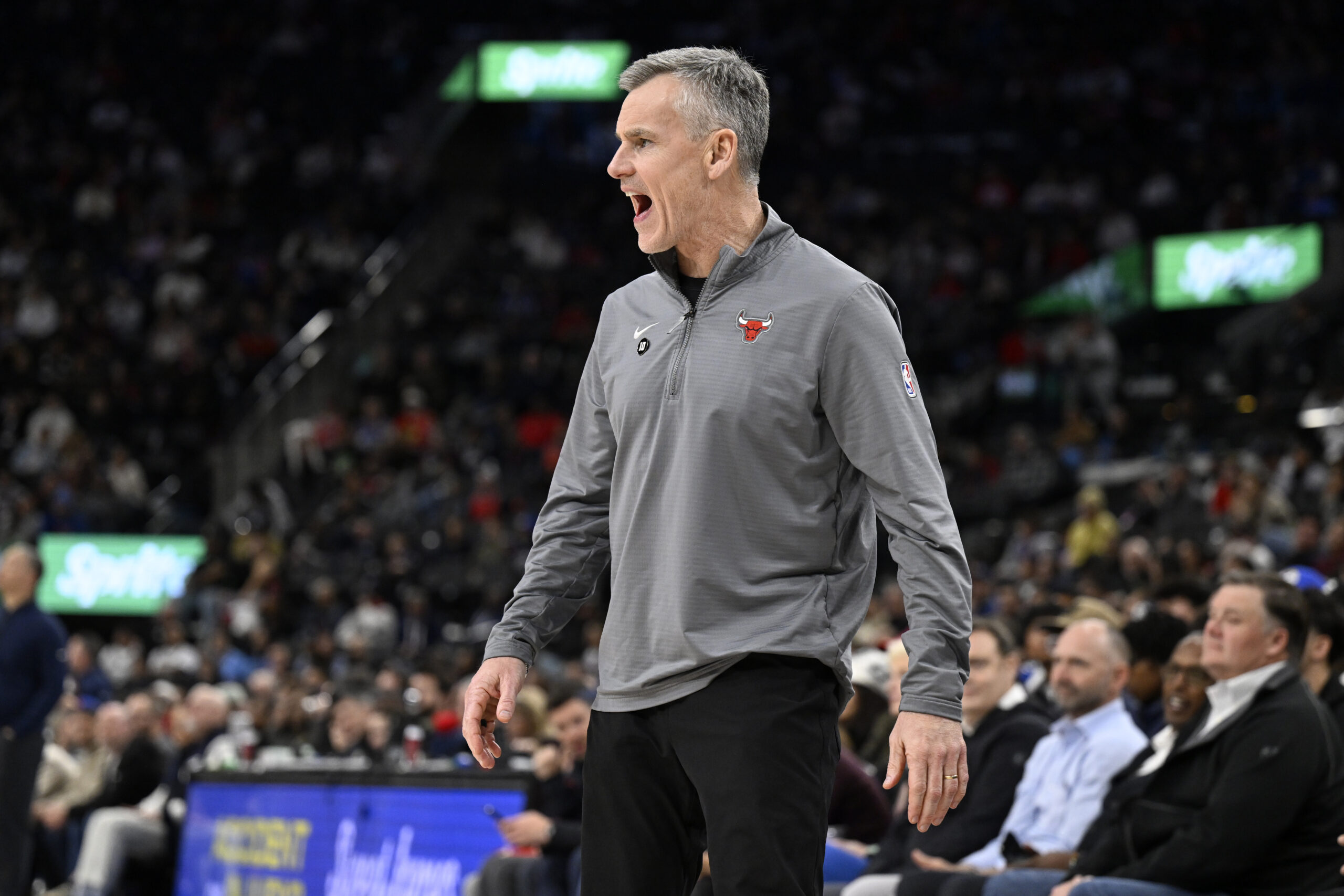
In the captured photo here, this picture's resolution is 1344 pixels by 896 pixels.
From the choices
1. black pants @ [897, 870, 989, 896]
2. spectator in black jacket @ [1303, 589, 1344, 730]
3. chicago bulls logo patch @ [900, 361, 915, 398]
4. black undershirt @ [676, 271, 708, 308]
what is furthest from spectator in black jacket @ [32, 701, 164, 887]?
chicago bulls logo patch @ [900, 361, 915, 398]

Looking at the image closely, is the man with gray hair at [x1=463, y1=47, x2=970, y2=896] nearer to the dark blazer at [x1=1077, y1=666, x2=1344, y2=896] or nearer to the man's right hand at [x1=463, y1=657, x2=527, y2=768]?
the man's right hand at [x1=463, y1=657, x2=527, y2=768]

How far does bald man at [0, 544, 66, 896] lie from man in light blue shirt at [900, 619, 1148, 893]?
4.46m

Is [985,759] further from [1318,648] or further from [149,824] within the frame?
[149,824]

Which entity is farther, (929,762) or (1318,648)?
(1318,648)

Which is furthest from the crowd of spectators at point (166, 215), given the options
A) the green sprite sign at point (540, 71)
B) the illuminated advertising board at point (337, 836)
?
the illuminated advertising board at point (337, 836)

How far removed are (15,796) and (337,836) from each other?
1.58 metres

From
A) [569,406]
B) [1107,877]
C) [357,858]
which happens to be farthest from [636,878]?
[569,406]

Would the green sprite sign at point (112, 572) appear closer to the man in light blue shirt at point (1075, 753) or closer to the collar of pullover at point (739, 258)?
the man in light blue shirt at point (1075, 753)

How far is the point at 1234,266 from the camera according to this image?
18.9 m

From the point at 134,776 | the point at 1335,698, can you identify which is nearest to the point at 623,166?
the point at 1335,698

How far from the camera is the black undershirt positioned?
2781 mm

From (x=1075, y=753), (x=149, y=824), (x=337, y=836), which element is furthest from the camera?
(x=149, y=824)

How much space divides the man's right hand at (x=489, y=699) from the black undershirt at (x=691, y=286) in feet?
2.20

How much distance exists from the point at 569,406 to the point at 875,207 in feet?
17.3
